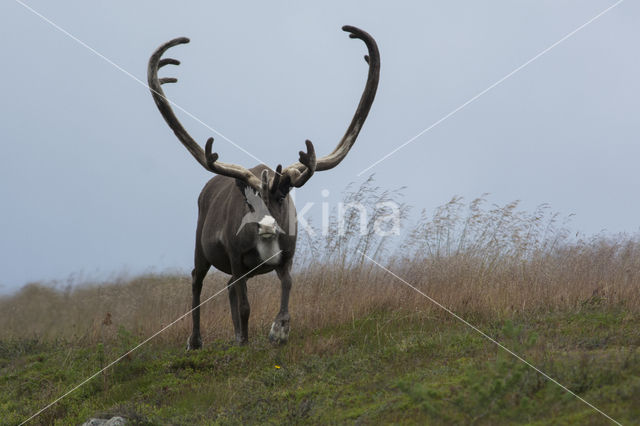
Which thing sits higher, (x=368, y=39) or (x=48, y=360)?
(x=368, y=39)

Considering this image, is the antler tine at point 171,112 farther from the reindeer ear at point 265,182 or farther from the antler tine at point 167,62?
the reindeer ear at point 265,182

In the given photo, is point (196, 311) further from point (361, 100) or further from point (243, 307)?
point (361, 100)

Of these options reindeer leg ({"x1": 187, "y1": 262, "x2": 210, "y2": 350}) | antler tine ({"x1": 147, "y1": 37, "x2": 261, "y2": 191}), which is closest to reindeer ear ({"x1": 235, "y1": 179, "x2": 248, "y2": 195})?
antler tine ({"x1": 147, "y1": 37, "x2": 261, "y2": 191})

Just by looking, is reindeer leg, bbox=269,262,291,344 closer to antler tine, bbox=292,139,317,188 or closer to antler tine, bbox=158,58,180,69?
antler tine, bbox=292,139,317,188

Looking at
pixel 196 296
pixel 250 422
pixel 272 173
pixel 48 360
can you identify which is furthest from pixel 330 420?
pixel 48 360

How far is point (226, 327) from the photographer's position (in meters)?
11.5

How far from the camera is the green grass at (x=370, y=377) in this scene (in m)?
4.94

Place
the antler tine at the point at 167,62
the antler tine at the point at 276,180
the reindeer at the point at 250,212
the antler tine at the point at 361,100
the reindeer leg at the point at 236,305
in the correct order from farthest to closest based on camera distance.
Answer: the antler tine at the point at 167,62 < the antler tine at the point at 361,100 < the reindeer leg at the point at 236,305 < the reindeer at the point at 250,212 < the antler tine at the point at 276,180

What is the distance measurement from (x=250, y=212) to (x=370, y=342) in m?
2.32

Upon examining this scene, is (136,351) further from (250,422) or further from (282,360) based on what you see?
(250,422)

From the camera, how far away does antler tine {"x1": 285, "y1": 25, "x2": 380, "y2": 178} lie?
31.7ft

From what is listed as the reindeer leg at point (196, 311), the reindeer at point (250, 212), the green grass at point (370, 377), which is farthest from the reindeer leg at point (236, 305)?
the reindeer leg at point (196, 311)

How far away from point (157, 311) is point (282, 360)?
17.2ft

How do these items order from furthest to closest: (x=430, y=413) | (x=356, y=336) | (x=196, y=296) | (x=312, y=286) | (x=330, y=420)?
(x=312, y=286) → (x=196, y=296) → (x=356, y=336) → (x=330, y=420) → (x=430, y=413)
